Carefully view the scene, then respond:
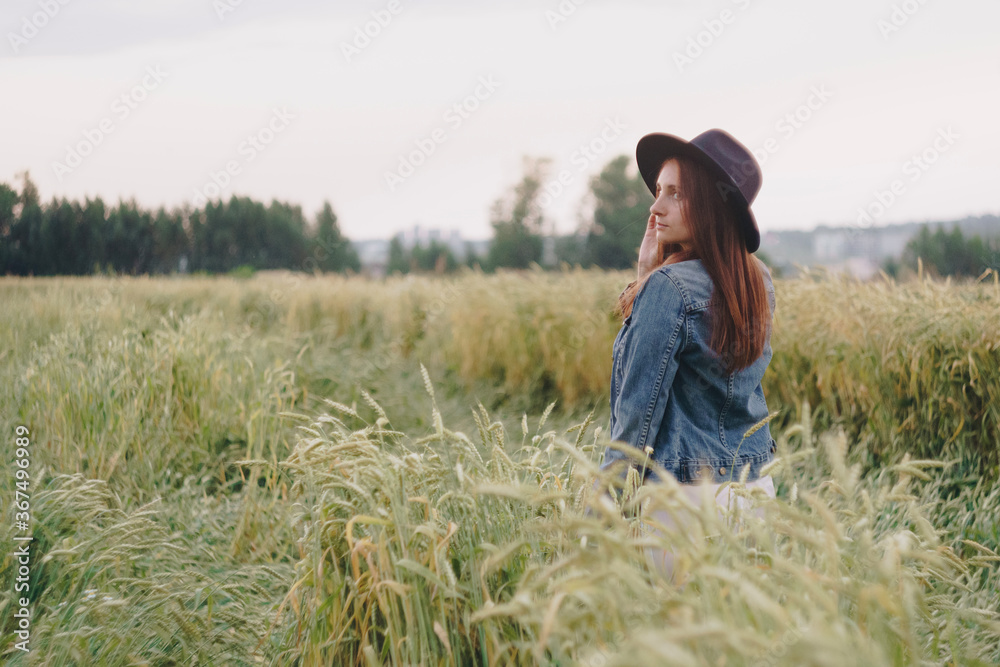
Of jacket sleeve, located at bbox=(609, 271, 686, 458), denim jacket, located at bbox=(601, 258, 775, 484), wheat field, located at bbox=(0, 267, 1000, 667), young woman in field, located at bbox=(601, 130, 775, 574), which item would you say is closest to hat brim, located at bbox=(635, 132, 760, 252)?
young woman in field, located at bbox=(601, 130, 775, 574)

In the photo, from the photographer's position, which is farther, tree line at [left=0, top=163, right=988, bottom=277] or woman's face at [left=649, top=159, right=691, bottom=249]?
tree line at [left=0, top=163, right=988, bottom=277]

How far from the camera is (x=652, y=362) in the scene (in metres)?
1.62

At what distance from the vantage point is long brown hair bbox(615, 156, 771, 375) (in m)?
1.67

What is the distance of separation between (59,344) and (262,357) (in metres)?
1.34

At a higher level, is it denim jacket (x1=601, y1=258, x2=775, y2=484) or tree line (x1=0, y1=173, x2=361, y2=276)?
tree line (x1=0, y1=173, x2=361, y2=276)

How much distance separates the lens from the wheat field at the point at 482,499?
3.13 feet

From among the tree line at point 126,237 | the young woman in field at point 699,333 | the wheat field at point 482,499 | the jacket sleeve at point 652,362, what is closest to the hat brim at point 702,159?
the young woman in field at point 699,333

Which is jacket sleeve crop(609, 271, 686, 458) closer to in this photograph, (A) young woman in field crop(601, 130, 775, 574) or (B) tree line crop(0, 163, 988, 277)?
(A) young woman in field crop(601, 130, 775, 574)

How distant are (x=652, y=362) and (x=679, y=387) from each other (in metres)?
0.15

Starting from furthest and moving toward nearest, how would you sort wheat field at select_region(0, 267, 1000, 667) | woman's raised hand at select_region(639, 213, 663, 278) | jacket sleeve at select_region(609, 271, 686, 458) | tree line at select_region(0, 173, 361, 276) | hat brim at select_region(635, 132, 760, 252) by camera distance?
tree line at select_region(0, 173, 361, 276) → woman's raised hand at select_region(639, 213, 663, 278) → hat brim at select_region(635, 132, 760, 252) → jacket sleeve at select_region(609, 271, 686, 458) → wheat field at select_region(0, 267, 1000, 667)

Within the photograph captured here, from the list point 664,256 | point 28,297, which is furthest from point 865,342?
point 28,297

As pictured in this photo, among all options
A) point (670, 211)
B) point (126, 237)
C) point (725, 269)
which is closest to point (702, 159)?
point (670, 211)

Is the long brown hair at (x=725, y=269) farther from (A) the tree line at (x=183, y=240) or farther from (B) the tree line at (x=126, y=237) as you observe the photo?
(B) the tree line at (x=126, y=237)

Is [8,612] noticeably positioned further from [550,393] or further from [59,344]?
[550,393]
